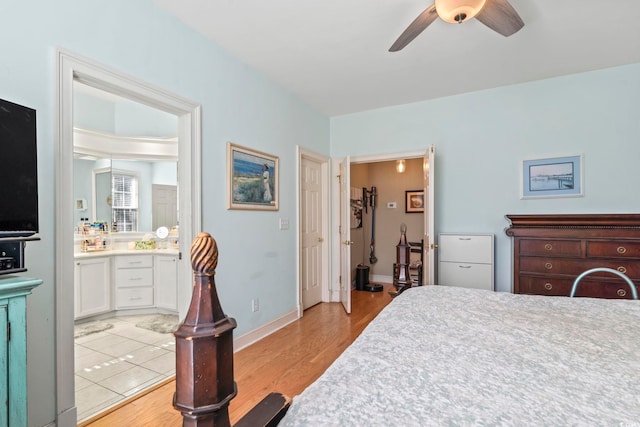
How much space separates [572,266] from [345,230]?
2389 millimetres

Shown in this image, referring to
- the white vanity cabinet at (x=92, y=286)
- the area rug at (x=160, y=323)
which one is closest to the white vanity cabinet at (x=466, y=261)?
the area rug at (x=160, y=323)

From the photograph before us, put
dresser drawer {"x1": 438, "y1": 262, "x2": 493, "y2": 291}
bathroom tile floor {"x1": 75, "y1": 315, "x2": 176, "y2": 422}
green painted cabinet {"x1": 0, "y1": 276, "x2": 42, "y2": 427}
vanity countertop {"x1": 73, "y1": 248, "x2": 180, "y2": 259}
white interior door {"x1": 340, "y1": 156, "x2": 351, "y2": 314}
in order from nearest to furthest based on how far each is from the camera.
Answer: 1. green painted cabinet {"x1": 0, "y1": 276, "x2": 42, "y2": 427}
2. bathroom tile floor {"x1": 75, "y1": 315, "x2": 176, "y2": 422}
3. dresser drawer {"x1": 438, "y1": 262, "x2": 493, "y2": 291}
4. vanity countertop {"x1": 73, "y1": 248, "x2": 180, "y2": 259}
5. white interior door {"x1": 340, "y1": 156, "x2": 351, "y2": 314}

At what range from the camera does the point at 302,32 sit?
2523 mm

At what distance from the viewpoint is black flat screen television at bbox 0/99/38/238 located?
132 cm

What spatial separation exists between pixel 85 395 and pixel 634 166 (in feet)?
16.6

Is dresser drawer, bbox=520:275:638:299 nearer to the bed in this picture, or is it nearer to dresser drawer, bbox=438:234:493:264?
dresser drawer, bbox=438:234:493:264

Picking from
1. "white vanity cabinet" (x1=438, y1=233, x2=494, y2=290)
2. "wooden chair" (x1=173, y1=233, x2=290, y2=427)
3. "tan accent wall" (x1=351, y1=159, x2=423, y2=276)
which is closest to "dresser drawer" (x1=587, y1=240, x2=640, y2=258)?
"white vanity cabinet" (x1=438, y1=233, x2=494, y2=290)

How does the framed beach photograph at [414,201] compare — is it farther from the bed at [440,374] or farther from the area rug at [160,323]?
the bed at [440,374]

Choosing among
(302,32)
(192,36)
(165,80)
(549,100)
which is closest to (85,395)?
(165,80)

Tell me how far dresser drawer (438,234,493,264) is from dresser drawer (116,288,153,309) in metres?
3.63

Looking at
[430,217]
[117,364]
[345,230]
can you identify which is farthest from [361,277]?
[117,364]

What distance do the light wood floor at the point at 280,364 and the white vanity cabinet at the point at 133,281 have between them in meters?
1.80

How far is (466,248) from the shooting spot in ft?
11.5

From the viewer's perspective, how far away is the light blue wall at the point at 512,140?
3131mm
